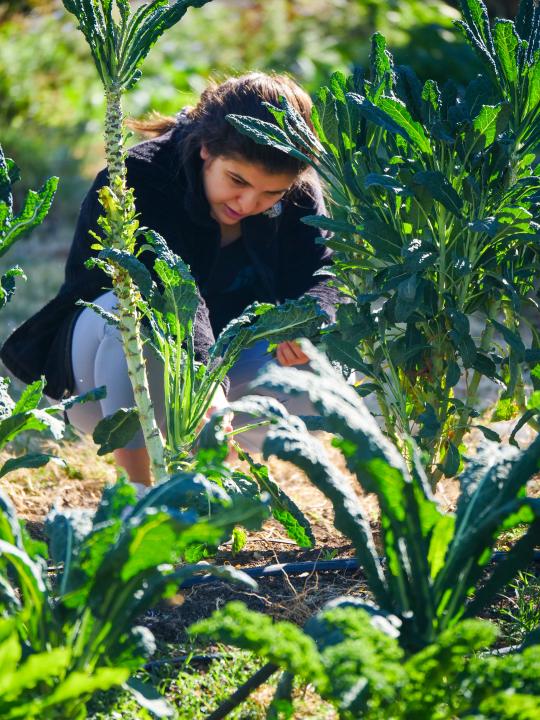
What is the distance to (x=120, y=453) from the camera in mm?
3010

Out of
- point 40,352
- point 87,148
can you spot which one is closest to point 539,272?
point 40,352

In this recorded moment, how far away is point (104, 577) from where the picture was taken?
157 cm

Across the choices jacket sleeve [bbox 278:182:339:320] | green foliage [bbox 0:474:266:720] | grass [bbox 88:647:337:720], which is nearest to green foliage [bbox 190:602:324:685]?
green foliage [bbox 0:474:266:720]

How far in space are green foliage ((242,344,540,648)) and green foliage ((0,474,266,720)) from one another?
0.18m

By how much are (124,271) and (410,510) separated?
936 millimetres

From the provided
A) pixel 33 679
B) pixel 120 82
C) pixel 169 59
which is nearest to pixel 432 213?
pixel 120 82

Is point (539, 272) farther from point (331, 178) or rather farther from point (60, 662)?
point (60, 662)

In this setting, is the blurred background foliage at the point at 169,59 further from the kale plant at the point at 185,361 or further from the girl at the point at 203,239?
the kale plant at the point at 185,361

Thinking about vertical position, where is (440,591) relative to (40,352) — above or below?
below

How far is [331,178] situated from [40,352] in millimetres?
1177

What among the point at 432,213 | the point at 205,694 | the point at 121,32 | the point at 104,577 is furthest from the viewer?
the point at 432,213

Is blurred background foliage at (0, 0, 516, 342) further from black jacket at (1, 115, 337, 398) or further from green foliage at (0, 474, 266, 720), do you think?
green foliage at (0, 474, 266, 720)

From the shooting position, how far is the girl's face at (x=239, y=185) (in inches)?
113

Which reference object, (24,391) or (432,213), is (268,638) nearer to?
(24,391)
